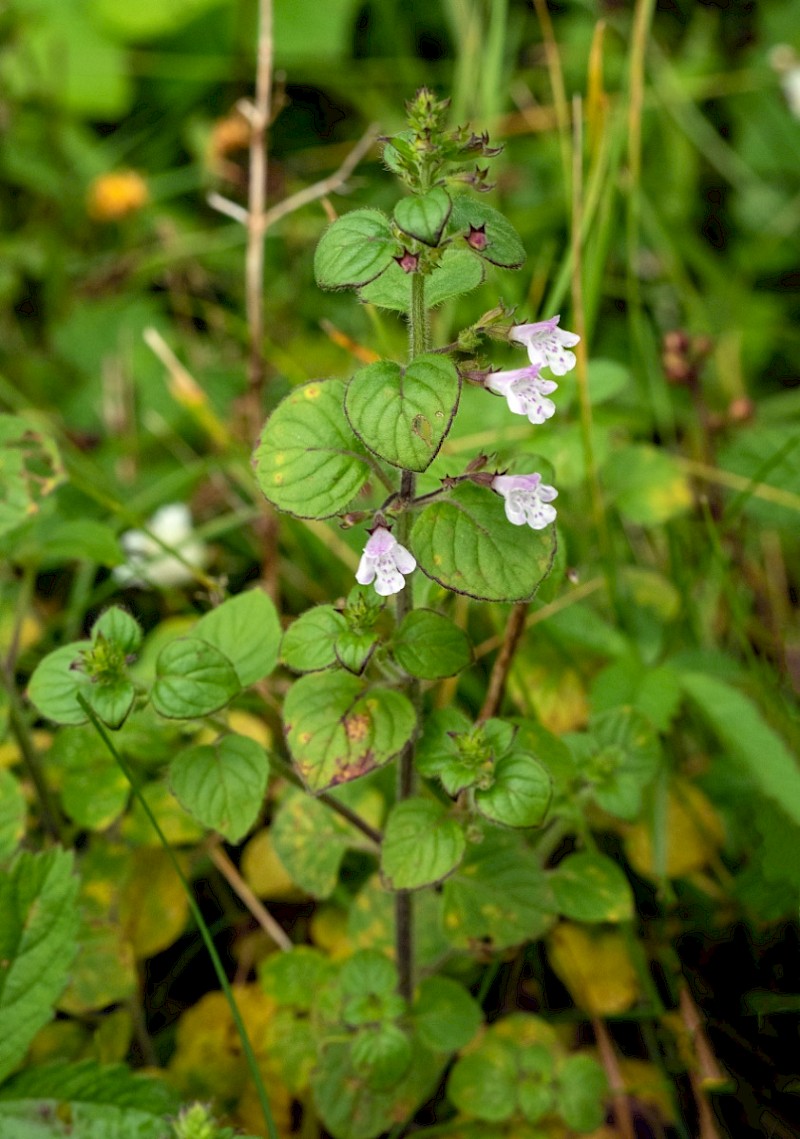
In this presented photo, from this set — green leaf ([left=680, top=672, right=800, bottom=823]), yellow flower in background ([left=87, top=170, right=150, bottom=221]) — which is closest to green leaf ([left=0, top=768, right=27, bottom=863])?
green leaf ([left=680, top=672, right=800, bottom=823])

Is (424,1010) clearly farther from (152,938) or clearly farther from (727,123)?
(727,123)

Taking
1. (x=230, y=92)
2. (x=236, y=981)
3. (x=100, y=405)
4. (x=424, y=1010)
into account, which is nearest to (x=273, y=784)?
(x=236, y=981)

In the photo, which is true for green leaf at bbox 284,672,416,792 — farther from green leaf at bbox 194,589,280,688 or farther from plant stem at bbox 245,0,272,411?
plant stem at bbox 245,0,272,411

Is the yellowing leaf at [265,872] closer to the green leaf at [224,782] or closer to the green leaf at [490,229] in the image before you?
the green leaf at [224,782]

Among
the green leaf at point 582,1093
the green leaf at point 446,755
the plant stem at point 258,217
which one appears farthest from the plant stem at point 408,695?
the plant stem at point 258,217

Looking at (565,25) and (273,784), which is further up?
(565,25)

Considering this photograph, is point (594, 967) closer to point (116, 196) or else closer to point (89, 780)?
point (89, 780)
